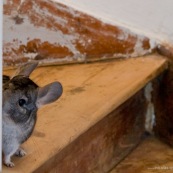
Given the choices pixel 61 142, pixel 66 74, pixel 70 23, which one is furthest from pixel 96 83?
pixel 61 142

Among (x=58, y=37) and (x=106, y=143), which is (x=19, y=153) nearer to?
(x=106, y=143)

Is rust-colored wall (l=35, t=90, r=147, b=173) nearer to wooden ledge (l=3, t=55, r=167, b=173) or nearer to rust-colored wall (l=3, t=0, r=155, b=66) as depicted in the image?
wooden ledge (l=3, t=55, r=167, b=173)

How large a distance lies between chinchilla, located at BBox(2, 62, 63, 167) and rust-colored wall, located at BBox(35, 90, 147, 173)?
0.26 ft

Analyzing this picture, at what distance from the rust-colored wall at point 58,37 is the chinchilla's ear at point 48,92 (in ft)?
1.54

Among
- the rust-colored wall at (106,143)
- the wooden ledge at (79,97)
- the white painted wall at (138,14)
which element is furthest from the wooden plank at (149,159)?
the white painted wall at (138,14)

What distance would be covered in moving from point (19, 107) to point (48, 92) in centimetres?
7

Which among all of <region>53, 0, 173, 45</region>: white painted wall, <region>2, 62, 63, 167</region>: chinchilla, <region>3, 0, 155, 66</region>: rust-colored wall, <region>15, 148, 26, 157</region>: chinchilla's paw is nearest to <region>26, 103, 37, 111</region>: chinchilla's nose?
<region>2, 62, 63, 167</region>: chinchilla

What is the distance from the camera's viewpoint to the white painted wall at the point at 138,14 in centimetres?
184

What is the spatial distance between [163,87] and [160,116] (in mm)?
90

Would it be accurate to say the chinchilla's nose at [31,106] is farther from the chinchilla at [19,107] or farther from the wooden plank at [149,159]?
the wooden plank at [149,159]

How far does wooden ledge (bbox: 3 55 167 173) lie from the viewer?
4.53 feet

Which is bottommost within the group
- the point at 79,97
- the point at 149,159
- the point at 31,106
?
the point at 149,159

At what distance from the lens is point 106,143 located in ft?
5.50

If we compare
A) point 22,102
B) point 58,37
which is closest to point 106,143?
point 58,37
